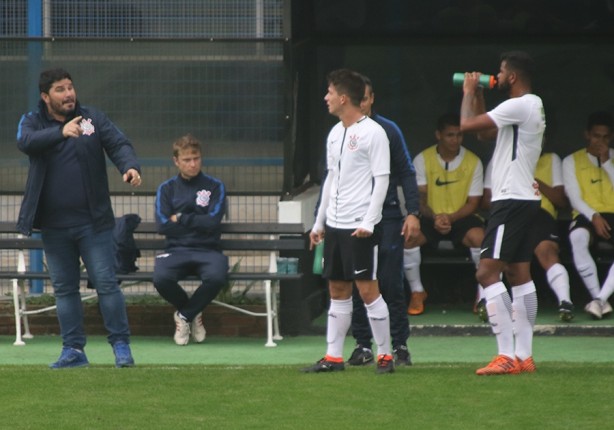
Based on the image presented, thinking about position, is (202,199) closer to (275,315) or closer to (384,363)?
(275,315)

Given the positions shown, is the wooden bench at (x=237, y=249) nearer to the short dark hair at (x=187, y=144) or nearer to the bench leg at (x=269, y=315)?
the bench leg at (x=269, y=315)

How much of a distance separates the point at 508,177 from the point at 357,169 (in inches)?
32.5

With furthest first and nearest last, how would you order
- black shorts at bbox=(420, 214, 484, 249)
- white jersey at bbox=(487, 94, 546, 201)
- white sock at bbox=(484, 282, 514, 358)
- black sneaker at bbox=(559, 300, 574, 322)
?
1. black shorts at bbox=(420, 214, 484, 249)
2. black sneaker at bbox=(559, 300, 574, 322)
3. white sock at bbox=(484, 282, 514, 358)
4. white jersey at bbox=(487, 94, 546, 201)

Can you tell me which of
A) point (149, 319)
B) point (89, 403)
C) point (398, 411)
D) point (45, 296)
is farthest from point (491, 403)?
point (45, 296)

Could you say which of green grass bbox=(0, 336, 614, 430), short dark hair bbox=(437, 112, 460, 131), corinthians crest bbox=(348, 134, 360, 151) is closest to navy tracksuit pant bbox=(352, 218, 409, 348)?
green grass bbox=(0, 336, 614, 430)

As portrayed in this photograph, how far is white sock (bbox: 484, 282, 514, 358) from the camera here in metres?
8.09

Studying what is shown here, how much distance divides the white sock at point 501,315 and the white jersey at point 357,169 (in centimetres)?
75

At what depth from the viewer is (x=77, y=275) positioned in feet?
29.0

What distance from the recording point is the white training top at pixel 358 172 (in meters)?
8.10

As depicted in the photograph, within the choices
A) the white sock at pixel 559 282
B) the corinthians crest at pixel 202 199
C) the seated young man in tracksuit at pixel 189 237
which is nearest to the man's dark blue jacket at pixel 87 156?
the seated young man in tracksuit at pixel 189 237

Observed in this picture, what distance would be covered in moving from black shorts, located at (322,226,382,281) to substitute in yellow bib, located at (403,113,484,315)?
117 inches

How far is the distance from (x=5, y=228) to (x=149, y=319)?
1.23 m

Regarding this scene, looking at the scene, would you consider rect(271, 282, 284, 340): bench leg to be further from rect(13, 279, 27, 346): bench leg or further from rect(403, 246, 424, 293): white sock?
rect(13, 279, 27, 346): bench leg

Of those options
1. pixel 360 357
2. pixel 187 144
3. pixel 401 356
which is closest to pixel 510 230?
pixel 401 356
